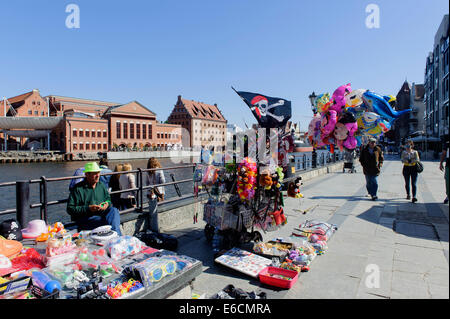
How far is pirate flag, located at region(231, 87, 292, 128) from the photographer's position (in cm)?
432

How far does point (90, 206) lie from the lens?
4121mm

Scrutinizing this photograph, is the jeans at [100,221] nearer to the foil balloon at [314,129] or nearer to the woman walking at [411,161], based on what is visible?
the foil balloon at [314,129]

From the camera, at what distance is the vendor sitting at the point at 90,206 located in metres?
4.15

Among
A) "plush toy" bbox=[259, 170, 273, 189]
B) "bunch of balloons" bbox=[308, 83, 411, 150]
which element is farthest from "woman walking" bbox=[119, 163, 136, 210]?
"bunch of balloons" bbox=[308, 83, 411, 150]

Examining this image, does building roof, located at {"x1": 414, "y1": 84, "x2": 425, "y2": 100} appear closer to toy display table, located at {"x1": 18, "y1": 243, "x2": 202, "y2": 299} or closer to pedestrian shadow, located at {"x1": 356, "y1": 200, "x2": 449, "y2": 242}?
pedestrian shadow, located at {"x1": 356, "y1": 200, "x2": 449, "y2": 242}

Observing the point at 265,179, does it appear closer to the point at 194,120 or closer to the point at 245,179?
the point at 245,179

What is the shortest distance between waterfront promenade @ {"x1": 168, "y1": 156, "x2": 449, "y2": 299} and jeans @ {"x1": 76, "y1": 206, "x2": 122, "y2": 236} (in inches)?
43.0

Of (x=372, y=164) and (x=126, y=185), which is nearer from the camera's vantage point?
(x=126, y=185)

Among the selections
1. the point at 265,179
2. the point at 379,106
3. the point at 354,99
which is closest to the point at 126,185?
the point at 265,179

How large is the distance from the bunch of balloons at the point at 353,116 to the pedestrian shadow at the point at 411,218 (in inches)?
76.1

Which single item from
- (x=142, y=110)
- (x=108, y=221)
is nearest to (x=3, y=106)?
(x=142, y=110)

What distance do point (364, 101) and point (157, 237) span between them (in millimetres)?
4075

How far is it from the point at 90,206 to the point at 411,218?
6475 mm
